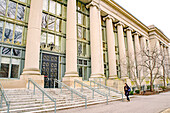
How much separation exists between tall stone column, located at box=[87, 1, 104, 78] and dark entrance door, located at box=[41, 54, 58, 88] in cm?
495

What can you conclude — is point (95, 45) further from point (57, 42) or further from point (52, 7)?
point (52, 7)

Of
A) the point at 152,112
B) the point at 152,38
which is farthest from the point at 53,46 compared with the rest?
the point at 152,38

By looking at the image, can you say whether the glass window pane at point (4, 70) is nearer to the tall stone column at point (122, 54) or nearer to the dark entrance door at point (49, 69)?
the dark entrance door at point (49, 69)

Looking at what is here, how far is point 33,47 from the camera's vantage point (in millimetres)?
11867

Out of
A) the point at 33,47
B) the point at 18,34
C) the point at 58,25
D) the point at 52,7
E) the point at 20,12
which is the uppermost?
the point at 52,7

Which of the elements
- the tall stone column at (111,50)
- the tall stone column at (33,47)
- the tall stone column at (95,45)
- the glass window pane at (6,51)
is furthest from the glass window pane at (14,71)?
the tall stone column at (111,50)

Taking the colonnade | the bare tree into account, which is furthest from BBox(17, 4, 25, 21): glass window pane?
the bare tree

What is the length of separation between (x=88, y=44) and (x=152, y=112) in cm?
1357

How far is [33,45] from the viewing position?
1190 centimetres

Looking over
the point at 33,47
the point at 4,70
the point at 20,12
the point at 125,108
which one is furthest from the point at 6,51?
the point at 125,108

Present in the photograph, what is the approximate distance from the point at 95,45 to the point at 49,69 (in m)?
6.99

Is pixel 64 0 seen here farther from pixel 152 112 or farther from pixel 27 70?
pixel 152 112

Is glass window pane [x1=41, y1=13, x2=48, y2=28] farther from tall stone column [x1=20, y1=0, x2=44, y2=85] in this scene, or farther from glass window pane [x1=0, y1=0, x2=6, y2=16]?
glass window pane [x1=0, y1=0, x2=6, y2=16]

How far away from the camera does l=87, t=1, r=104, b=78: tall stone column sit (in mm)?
17109
